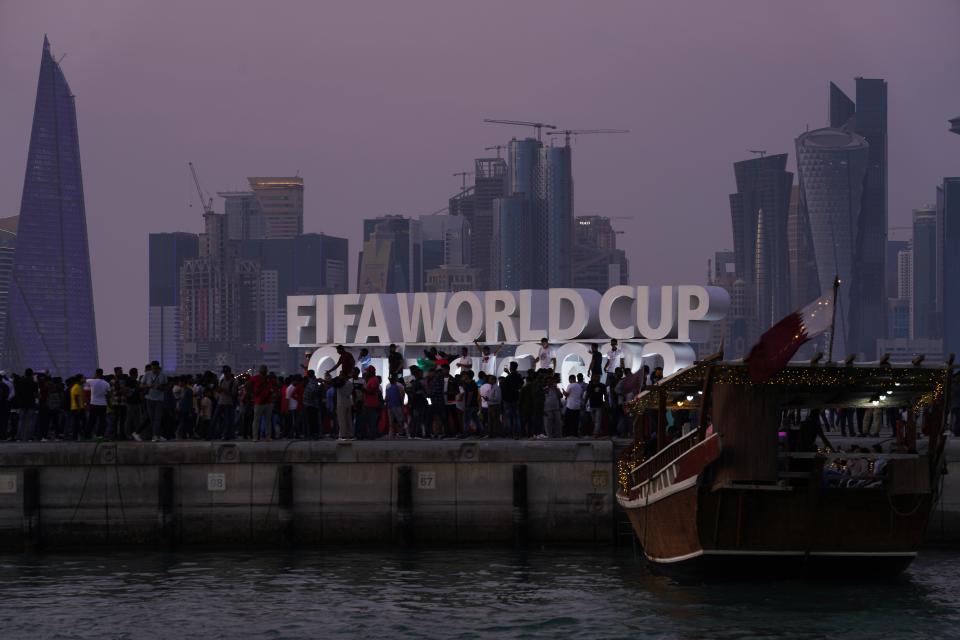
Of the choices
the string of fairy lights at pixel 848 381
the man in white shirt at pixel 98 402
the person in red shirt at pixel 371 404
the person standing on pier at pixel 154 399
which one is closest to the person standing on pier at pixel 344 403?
the person in red shirt at pixel 371 404

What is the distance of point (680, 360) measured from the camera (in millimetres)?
60562

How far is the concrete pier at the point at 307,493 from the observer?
39.3 meters

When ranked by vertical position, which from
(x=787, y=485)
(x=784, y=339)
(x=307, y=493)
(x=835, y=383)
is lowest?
(x=307, y=493)

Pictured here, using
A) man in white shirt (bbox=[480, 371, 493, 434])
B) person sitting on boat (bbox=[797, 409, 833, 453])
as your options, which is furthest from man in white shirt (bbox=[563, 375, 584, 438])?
person sitting on boat (bbox=[797, 409, 833, 453])

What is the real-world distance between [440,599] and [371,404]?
39.3 feet

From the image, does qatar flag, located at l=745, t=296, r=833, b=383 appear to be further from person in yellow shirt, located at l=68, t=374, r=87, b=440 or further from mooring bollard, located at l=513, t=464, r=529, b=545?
person in yellow shirt, located at l=68, t=374, r=87, b=440

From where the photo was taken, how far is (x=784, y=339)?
30922 mm

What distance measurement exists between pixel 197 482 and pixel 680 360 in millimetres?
25235

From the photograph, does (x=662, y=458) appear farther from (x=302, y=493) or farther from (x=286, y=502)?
(x=286, y=502)

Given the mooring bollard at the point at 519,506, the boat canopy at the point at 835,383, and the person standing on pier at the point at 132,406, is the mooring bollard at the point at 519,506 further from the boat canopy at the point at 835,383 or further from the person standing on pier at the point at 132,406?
the person standing on pier at the point at 132,406

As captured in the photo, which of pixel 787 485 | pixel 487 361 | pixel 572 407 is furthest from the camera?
pixel 487 361

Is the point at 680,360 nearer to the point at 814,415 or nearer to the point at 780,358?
the point at 814,415

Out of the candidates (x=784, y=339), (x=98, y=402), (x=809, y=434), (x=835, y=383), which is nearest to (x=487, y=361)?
(x=98, y=402)

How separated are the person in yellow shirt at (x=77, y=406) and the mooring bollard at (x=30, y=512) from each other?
469 centimetres
